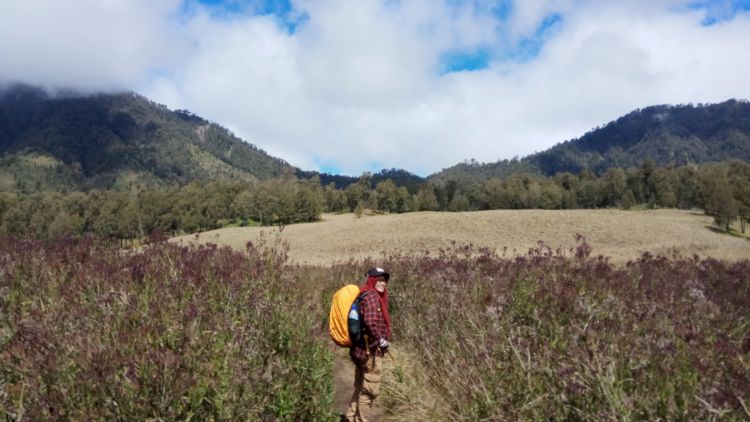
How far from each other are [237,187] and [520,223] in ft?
311

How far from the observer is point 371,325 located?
5.12m

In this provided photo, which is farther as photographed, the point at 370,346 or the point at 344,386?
the point at 344,386

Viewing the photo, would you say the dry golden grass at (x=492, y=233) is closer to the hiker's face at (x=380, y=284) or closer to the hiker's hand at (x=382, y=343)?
the hiker's face at (x=380, y=284)

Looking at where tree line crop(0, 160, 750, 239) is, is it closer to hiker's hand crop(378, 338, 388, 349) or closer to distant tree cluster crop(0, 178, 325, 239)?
distant tree cluster crop(0, 178, 325, 239)

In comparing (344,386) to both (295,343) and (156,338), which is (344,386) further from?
(156,338)

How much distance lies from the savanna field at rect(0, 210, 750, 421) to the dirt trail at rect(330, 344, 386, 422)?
0.38 ft

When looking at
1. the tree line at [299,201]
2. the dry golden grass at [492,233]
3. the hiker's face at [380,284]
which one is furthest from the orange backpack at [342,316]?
the tree line at [299,201]

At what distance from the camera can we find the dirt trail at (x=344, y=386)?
5816 mm

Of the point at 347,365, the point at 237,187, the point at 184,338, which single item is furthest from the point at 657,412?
the point at 237,187

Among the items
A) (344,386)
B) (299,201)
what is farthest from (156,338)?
(299,201)

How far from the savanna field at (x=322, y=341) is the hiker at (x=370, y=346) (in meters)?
0.46

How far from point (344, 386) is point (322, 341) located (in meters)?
1.66

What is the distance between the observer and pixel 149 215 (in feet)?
312

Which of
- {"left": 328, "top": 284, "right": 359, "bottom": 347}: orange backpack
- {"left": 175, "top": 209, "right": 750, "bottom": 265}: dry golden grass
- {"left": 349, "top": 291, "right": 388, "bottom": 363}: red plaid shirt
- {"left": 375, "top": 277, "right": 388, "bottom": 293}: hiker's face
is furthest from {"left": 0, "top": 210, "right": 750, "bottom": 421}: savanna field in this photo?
{"left": 175, "top": 209, "right": 750, "bottom": 265}: dry golden grass
